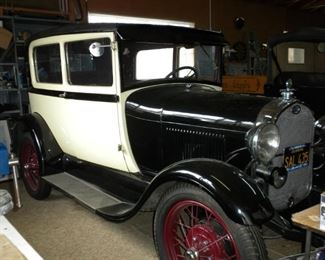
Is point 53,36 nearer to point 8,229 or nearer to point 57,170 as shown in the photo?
point 57,170

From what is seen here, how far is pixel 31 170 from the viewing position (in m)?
3.66

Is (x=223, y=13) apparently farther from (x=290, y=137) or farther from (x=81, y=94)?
(x=290, y=137)

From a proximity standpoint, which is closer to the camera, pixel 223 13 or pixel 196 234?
pixel 196 234

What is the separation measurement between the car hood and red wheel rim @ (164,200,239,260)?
52 centimetres

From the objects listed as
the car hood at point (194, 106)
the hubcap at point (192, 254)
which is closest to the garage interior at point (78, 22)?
the hubcap at point (192, 254)

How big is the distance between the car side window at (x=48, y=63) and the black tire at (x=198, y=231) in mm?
1768

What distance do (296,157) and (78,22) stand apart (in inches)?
165

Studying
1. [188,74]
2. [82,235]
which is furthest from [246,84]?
[82,235]

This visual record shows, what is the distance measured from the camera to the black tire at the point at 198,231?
5.60ft

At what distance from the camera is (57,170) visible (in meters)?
3.30

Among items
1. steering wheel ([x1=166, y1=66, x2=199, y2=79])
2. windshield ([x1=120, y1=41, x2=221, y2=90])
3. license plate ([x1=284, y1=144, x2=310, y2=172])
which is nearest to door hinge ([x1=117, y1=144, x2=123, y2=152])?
windshield ([x1=120, y1=41, x2=221, y2=90])

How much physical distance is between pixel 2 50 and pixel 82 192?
298 centimetres

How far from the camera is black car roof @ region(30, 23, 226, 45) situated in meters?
2.46

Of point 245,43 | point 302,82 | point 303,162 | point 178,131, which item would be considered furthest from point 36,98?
point 245,43
